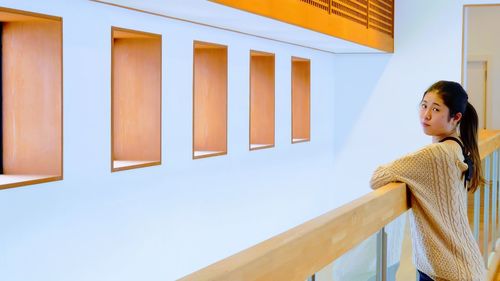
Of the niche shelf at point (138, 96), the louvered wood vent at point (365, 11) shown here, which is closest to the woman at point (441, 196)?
the niche shelf at point (138, 96)

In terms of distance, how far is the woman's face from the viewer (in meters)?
2.71

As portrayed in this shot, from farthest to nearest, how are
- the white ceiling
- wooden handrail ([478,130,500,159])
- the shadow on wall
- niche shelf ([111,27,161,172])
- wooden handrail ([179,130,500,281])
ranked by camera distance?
the shadow on wall → niche shelf ([111,27,161,172]) → the white ceiling → wooden handrail ([478,130,500,159]) → wooden handrail ([179,130,500,281])

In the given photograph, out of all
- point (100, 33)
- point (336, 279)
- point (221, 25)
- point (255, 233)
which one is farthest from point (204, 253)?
point (336, 279)

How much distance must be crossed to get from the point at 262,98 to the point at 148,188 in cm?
280

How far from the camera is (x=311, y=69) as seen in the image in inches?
389

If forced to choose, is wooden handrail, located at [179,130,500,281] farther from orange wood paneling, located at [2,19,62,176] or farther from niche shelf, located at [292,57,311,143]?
niche shelf, located at [292,57,311,143]

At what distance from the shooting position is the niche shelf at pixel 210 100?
759 centimetres

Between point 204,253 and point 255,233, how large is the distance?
1226mm

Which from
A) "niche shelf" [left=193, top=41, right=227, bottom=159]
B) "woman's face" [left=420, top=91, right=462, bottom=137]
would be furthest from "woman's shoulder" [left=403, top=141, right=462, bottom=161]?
"niche shelf" [left=193, top=41, right=227, bottom=159]

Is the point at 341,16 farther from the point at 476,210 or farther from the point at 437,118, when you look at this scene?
the point at 437,118

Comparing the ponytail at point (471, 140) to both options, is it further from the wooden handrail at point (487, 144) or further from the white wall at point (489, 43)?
the white wall at point (489, 43)

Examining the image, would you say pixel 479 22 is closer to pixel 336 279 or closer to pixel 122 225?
pixel 122 225

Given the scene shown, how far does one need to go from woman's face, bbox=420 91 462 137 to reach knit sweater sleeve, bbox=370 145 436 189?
0.66 ft

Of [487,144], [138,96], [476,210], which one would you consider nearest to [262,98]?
[138,96]
